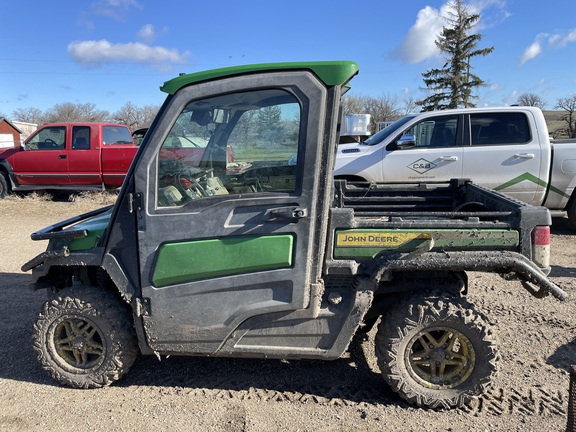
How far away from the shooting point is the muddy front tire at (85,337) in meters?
3.21

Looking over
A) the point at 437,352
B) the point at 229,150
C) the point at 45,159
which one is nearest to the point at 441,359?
the point at 437,352

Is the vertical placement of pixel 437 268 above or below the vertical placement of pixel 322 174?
below

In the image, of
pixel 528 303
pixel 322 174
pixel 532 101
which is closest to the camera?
pixel 322 174

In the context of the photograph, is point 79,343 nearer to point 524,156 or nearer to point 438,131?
point 438,131

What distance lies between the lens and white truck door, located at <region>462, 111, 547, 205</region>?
720 cm

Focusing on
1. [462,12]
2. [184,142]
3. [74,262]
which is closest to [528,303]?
[184,142]

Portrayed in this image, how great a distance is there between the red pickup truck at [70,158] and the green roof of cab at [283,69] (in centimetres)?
909

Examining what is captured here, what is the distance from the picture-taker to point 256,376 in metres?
3.48

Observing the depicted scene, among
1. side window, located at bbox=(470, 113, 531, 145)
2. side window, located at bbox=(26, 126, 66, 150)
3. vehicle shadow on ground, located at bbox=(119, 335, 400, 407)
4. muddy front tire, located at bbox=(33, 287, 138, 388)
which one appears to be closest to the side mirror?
side window, located at bbox=(470, 113, 531, 145)

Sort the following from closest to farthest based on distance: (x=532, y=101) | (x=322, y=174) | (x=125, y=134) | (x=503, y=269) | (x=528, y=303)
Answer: (x=322, y=174), (x=503, y=269), (x=528, y=303), (x=125, y=134), (x=532, y=101)

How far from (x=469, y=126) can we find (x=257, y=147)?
553 centimetres

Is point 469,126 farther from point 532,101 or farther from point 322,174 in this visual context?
point 532,101

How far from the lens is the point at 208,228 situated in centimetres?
288

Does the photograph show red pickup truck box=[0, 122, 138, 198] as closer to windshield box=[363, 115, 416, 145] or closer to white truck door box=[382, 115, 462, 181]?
windshield box=[363, 115, 416, 145]
